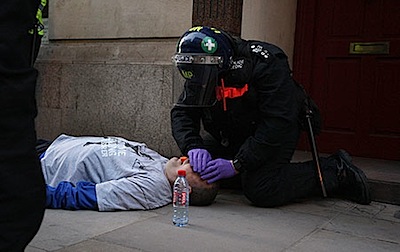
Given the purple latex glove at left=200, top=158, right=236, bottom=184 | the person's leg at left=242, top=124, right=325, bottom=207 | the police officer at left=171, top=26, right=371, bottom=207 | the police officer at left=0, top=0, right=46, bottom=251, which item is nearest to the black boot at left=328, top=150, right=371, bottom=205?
the police officer at left=171, top=26, right=371, bottom=207

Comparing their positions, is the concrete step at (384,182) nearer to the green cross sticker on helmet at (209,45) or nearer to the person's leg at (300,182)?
the person's leg at (300,182)

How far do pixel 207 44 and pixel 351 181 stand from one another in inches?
62.0

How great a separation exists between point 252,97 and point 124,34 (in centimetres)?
202

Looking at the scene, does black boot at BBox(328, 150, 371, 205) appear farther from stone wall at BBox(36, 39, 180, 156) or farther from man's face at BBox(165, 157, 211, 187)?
stone wall at BBox(36, 39, 180, 156)

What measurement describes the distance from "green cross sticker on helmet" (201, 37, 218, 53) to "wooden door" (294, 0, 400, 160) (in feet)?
6.87

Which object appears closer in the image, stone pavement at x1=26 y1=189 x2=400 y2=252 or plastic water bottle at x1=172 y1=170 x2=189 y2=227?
stone pavement at x1=26 y1=189 x2=400 y2=252

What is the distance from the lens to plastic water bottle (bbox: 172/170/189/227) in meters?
3.23

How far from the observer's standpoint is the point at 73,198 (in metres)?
3.43

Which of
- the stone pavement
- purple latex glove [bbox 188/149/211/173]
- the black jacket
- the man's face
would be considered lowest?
the stone pavement

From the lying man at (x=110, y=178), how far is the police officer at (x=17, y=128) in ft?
7.16

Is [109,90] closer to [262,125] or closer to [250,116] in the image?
[250,116]

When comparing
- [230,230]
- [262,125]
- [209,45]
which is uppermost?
[209,45]

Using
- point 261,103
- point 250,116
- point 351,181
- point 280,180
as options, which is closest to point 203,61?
point 261,103

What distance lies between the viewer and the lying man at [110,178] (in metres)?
3.43
